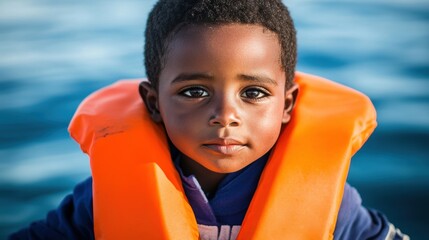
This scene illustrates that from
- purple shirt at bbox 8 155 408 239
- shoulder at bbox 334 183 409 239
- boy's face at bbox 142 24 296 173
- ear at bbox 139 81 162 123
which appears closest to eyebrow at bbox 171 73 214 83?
boy's face at bbox 142 24 296 173

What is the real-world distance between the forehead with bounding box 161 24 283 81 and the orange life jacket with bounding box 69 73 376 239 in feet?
1.06

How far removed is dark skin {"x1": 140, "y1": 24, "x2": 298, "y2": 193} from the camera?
7.32 ft

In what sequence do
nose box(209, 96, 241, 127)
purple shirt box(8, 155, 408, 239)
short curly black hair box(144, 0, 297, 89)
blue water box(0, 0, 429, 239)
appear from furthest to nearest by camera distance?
blue water box(0, 0, 429, 239)
purple shirt box(8, 155, 408, 239)
short curly black hair box(144, 0, 297, 89)
nose box(209, 96, 241, 127)

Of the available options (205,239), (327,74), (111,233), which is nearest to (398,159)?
(327,74)

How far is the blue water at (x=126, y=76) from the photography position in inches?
148

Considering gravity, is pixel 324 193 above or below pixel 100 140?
below

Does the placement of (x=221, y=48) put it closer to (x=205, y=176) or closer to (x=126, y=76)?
(x=205, y=176)

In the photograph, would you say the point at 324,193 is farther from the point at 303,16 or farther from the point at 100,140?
the point at 303,16

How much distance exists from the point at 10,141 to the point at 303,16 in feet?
9.58

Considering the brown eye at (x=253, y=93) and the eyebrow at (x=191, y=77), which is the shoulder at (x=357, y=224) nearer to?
the brown eye at (x=253, y=93)

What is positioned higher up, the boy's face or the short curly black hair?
the short curly black hair

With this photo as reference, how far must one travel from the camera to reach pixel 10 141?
14.1 ft

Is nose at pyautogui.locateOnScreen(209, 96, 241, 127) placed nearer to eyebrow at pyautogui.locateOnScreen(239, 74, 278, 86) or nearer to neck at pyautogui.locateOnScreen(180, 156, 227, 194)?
eyebrow at pyautogui.locateOnScreen(239, 74, 278, 86)

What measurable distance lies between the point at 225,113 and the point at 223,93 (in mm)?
72
